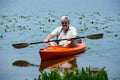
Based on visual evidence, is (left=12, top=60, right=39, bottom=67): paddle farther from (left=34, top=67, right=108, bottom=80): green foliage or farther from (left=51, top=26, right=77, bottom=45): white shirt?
(left=34, top=67, right=108, bottom=80): green foliage

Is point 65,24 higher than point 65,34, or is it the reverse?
point 65,24

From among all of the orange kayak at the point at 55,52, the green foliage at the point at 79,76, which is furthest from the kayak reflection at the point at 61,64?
the green foliage at the point at 79,76

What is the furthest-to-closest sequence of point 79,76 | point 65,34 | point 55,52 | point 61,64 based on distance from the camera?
1. point 65,34
2. point 55,52
3. point 61,64
4. point 79,76

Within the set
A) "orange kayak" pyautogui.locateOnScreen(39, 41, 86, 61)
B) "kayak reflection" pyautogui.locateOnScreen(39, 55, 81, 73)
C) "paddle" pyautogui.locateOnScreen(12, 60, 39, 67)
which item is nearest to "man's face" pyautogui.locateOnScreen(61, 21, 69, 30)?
"orange kayak" pyautogui.locateOnScreen(39, 41, 86, 61)

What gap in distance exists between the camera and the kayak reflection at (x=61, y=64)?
33.9ft

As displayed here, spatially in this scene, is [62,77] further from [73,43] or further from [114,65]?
[73,43]

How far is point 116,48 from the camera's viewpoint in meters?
13.0

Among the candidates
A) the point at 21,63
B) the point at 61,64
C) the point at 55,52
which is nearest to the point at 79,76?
the point at 61,64

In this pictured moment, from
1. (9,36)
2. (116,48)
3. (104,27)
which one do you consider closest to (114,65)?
(116,48)

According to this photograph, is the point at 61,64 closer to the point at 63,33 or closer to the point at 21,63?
the point at 21,63

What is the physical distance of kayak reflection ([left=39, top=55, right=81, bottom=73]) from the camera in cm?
1032

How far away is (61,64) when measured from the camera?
10.9 metres

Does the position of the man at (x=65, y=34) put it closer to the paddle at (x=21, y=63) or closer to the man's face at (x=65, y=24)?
the man's face at (x=65, y=24)

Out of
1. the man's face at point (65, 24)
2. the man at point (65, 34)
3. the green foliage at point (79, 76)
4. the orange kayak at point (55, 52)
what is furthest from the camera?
the man at point (65, 34)
